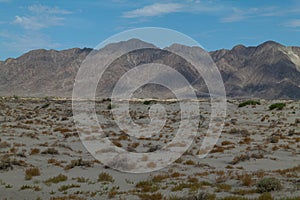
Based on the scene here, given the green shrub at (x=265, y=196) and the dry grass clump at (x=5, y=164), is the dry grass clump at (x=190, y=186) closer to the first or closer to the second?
the green shrub at (x=265, y=196)

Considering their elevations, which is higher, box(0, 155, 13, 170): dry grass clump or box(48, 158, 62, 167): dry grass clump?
box(0, 155, 13, 170): dry grass clump

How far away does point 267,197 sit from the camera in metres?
11.3

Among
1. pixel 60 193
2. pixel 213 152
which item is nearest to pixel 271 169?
pixel 213 152

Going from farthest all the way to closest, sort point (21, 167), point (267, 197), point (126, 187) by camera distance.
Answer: point (21, 167), point (126, 187), point (267, 197)

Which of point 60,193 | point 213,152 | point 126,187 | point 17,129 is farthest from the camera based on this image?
point 17,129

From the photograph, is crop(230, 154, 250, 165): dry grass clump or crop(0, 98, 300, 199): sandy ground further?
crop(230, 154, 250, 165): dry grass clump

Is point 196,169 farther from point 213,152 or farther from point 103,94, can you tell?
point 103,94

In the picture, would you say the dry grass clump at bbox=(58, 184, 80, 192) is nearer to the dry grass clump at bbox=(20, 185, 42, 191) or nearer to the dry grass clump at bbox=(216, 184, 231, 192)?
the dry grass clump at bbox=(20, 185, 42, 191)

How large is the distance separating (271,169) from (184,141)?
11.6 metres

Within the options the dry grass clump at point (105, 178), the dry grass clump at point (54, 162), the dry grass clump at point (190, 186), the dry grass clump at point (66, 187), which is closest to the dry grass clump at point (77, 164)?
the dry grass clump at point (54, 162)

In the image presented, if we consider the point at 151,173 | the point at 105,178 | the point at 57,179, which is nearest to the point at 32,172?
the point at 57,179

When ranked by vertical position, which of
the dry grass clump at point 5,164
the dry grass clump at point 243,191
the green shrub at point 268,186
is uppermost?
the dry grass clump at point 5,164

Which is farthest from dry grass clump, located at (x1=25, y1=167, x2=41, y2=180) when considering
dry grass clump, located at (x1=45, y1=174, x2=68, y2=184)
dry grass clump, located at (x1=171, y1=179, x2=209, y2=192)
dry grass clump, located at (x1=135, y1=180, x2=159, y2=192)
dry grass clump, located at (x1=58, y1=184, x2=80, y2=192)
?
dry grass clump, located at (x1=171, y1=179, x2=209, y2=192)

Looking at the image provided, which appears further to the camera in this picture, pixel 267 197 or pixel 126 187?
pixel 126 187
